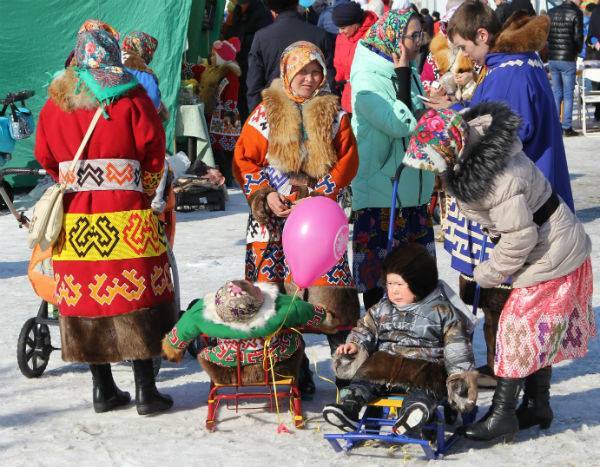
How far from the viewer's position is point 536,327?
4449 millimetres

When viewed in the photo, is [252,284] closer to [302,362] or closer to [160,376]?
[302,362]

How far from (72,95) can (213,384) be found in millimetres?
1473

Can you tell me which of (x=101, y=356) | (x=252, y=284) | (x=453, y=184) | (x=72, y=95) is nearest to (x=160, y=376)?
(x=101, y=356)

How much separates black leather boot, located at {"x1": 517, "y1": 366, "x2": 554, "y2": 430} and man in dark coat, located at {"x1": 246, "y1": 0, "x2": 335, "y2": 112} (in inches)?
189

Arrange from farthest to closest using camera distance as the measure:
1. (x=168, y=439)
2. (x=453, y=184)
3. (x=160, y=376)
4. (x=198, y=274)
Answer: (x=198, y=274) < (x=160, y=376) < (x=168, y=439) < (x=453, y=184)

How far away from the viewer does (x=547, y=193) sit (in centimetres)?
444

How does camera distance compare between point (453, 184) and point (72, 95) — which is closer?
point (453, 184)

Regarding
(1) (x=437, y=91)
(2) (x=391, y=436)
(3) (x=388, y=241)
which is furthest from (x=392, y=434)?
(1) (x=437, y=91)

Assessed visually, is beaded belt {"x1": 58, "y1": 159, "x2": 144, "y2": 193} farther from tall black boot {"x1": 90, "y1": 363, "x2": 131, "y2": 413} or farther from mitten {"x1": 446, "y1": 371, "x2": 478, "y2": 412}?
mitten {"x1": 446, "y1": 371, "x2": 478, "y2": 412}

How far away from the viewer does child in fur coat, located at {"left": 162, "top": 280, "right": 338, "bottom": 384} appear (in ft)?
15.5

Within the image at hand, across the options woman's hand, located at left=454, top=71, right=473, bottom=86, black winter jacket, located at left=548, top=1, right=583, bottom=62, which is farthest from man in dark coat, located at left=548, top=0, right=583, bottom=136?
woman's hand, located at left=454, top=71, right=473, bottom=86

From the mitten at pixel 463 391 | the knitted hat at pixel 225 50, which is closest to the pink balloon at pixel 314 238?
the mitten at pixel 463 391

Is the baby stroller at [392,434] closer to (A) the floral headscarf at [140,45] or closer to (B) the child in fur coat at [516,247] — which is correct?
(B) the child in fur coat at [516,247]

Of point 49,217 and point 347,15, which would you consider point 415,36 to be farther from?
point 347,15
